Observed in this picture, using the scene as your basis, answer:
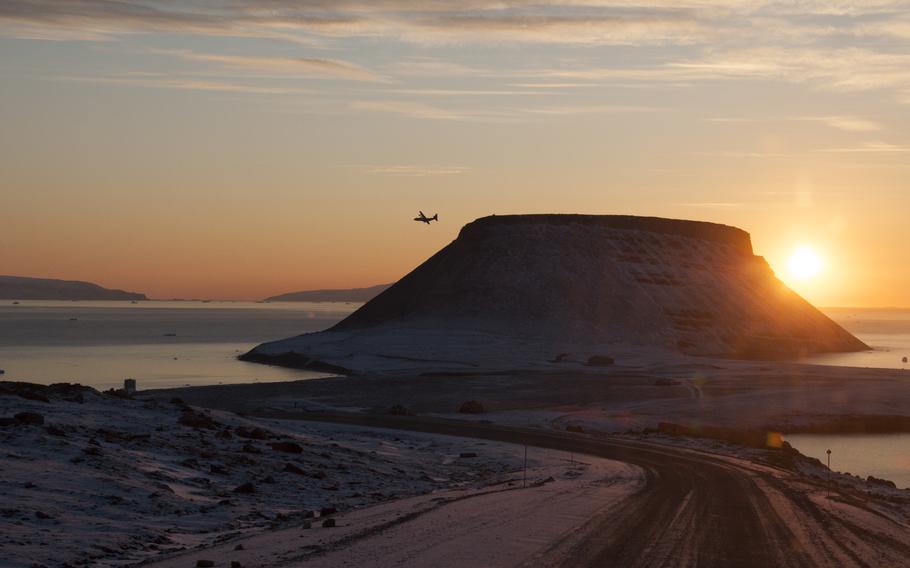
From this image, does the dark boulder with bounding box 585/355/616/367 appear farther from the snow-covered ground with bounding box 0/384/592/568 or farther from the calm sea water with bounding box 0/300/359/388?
the snow-covered ground with bounding box 0/384/592/568

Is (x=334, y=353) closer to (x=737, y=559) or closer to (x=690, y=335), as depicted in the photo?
(x=690, y=335)

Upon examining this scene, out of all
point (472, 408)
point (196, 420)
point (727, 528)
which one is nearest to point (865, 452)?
point (472, 408)

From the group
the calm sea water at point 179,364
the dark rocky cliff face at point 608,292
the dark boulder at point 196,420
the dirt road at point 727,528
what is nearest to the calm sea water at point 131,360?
the calm sea water at point 179,364

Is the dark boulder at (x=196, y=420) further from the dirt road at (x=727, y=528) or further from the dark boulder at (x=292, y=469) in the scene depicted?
the dirt road at (x=727, y=528)

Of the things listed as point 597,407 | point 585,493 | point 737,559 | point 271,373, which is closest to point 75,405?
point 585,493

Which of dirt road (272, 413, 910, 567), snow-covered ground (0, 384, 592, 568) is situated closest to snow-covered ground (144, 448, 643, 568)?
dirt road (272, 413, 910, 567)

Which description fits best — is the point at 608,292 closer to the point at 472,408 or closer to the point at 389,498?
the point at 472,408

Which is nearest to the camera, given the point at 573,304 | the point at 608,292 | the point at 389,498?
the point at 389,498
